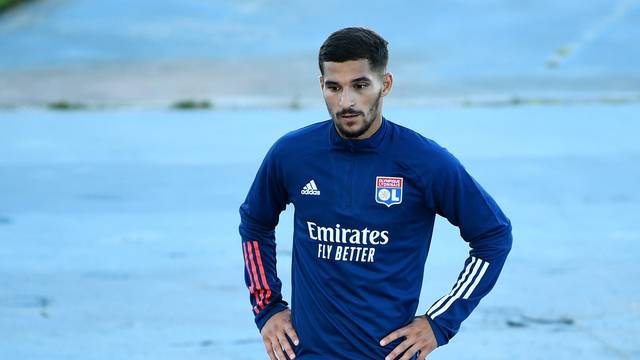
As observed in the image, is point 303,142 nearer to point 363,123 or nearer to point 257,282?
point 363,123

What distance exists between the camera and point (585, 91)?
54.2ft

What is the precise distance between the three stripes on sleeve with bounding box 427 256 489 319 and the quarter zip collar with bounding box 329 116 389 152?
544 mm

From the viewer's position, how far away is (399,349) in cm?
409

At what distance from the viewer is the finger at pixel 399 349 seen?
408cm

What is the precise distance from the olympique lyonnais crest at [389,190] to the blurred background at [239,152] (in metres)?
3.19

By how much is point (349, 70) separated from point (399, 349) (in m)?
0.95

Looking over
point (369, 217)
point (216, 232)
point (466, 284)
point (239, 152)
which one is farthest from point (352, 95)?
point (239, 152)

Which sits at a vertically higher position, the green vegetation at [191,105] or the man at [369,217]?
the man at [369,217]

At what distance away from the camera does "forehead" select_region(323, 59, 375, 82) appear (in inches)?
156

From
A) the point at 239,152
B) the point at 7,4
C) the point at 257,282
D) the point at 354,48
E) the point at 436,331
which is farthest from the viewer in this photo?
the point at 7,4

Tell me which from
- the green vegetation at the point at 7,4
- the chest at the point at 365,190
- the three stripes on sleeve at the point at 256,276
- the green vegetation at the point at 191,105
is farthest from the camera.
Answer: the green vegetation at the point at 7,4

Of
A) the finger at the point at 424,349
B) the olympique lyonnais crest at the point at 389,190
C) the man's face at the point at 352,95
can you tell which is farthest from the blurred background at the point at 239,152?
the man's face at the point at 352,95

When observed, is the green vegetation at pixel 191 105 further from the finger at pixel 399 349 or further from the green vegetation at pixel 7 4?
the finger at pixel 399 349

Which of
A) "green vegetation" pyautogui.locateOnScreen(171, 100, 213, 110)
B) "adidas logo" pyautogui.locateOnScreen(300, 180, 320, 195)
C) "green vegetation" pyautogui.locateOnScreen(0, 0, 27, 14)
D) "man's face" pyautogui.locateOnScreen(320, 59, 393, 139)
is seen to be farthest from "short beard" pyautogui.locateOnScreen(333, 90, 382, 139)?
"green vegetation" pyautogui.locateOnScreen(0, 0, 27, 14)
